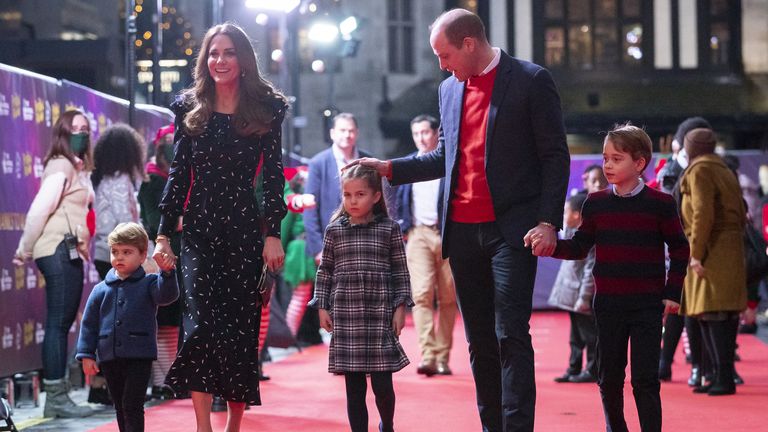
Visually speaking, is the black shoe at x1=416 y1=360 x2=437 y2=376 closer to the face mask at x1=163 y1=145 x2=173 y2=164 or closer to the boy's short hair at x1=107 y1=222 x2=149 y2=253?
the face mask at x1=163 y1=145 x2=173 y2=164

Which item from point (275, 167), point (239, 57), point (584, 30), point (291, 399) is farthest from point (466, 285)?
point (584, 30)

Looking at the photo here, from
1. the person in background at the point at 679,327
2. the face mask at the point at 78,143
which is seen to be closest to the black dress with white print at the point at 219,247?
the face mask at the point at 78,143

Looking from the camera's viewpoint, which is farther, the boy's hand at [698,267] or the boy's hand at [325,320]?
the boy's hand at [698,267]

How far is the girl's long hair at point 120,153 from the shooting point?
27.1ft

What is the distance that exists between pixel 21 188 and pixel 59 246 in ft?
2.59

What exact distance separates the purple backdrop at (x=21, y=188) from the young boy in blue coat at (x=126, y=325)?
2.12 m

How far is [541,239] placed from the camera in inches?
202

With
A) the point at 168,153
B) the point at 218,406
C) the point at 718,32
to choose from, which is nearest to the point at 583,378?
the point at 218,406

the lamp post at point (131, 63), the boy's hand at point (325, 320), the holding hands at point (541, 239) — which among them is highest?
the lamp post at point (131, 63)

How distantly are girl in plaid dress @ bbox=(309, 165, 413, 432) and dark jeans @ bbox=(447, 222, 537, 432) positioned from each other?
1.83 feet

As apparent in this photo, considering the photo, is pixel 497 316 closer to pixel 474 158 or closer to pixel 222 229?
pixel 474 158

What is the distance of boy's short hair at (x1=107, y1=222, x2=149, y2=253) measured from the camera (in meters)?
5.97

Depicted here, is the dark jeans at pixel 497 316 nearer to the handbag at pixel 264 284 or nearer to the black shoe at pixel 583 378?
the handbag at pixel 264 284

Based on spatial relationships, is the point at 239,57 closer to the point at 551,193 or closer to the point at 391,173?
the point at 391,173
